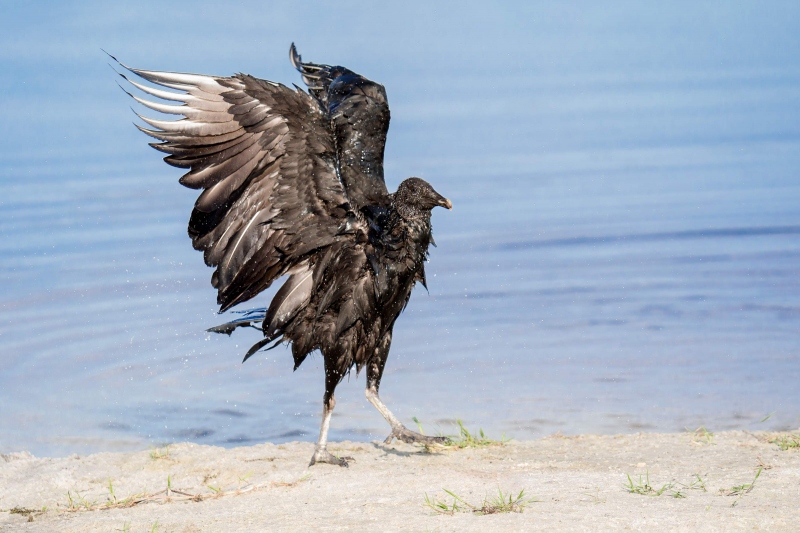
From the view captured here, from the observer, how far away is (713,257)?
1112cm

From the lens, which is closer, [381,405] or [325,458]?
[325,458]

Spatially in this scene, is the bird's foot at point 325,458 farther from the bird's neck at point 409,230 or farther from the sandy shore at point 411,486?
the bird's neck at point 409,230

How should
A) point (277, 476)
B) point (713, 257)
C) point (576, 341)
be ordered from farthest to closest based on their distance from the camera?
point (713, 257), point (576, 341), point (277, 476)

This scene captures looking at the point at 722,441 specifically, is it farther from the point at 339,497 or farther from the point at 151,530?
the point at 151,530

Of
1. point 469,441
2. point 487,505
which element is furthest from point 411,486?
point 469,441

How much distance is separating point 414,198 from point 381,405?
3.88 ft

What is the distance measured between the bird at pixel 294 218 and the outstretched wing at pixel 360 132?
0.18 ft

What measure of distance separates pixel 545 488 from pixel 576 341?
3.64 meters

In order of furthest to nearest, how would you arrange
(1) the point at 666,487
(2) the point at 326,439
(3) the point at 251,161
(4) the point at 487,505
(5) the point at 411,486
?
(2) the point at 326,439 < (3) the point at 251,161 < (5) the point at 411,486 < (1) the point at 666,487 < (4) the point at 487,505

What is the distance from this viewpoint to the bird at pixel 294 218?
6242 millimetres

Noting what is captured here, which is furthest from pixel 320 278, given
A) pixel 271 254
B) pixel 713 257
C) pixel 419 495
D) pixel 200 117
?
pixel 713 257

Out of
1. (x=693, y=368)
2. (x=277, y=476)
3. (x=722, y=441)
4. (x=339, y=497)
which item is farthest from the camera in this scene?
(x=693, y=368)

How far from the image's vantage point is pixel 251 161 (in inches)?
248

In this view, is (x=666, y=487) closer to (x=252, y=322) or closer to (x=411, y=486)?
(x=411, y=486)
